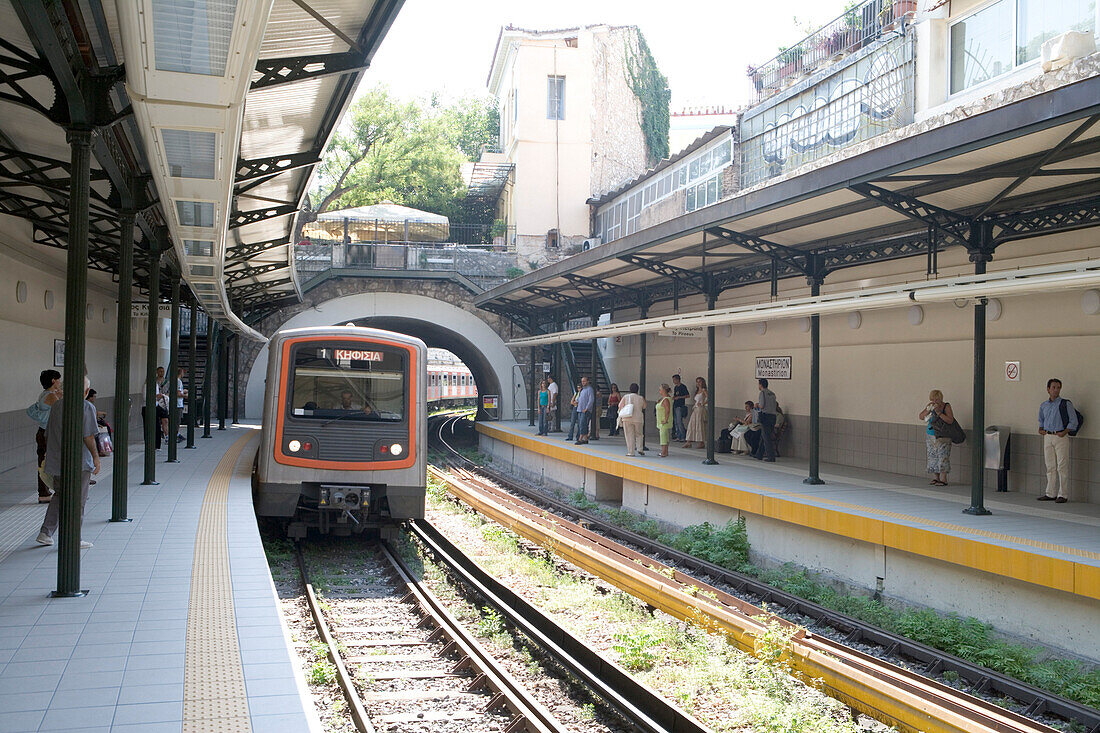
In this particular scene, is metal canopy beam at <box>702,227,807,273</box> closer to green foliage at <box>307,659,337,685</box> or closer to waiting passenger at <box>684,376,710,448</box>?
waiting passenger at <box>684,376,710,448</box>

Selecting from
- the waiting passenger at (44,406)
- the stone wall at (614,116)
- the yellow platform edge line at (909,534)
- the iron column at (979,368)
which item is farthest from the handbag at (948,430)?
the stone wall at (614,116)

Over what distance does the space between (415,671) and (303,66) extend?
4.78 metres

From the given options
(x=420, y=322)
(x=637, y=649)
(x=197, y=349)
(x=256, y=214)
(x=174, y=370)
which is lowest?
(x=637, y=649)

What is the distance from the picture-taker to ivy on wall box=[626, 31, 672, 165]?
114 ft

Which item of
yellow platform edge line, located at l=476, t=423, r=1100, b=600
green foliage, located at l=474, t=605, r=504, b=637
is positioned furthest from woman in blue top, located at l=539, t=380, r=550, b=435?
green foliage, located at l=474, t=605, r=504, b=637

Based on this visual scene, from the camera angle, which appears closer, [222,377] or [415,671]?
[415,671]

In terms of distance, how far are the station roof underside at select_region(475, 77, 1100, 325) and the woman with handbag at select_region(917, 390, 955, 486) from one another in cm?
197

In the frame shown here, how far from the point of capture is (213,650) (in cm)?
475

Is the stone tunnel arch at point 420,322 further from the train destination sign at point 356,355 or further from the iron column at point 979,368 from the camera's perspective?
the iron column at point 979,368

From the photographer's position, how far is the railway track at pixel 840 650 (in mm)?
5320

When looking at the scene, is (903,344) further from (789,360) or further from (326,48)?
(326,48)

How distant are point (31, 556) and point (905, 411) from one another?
35.5ft

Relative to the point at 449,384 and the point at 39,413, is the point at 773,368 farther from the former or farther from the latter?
the point at 449,384

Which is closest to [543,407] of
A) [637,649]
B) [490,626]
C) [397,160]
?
[490,626]
